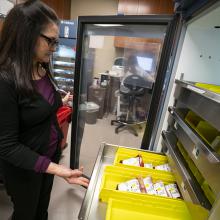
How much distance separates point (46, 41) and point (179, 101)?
2.42ft

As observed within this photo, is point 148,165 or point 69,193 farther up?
point 148,165

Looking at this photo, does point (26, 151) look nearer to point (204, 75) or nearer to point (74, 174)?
point (74, 174)

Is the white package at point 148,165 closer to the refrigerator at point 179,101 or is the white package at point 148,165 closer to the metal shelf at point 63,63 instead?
the refrigerator at point 179,101

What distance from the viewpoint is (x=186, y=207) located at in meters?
0.68

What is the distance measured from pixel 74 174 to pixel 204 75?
90 centimetres

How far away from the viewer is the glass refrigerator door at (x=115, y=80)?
125cm

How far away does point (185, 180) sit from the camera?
0.70m

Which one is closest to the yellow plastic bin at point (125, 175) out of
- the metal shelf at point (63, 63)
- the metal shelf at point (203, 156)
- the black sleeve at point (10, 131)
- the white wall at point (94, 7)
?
the metal shelf at point (203, 156)

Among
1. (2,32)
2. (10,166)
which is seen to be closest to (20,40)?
(2,32)

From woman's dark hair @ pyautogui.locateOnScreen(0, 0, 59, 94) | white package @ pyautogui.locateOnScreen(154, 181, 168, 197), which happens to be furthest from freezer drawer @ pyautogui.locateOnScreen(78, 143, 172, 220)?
woman's dark hair @ pyautogui.locateOnScreen(0, 0, 59, 94)

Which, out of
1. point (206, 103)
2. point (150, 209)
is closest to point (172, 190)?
point (150, 209)

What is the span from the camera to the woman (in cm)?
76

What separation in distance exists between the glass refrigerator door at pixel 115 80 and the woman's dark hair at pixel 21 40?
55 cm

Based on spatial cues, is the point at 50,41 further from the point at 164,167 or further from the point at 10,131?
the point at 164,167
